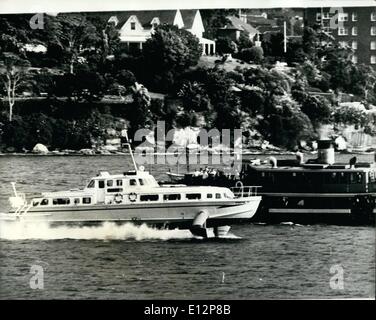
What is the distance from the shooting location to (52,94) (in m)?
13.3

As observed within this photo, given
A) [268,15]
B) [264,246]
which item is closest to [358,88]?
[268,15]

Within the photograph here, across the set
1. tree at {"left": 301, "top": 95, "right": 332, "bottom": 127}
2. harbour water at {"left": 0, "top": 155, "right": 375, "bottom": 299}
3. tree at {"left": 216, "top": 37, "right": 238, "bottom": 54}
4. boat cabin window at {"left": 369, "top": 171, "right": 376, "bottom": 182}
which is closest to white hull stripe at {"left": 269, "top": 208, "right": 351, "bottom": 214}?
harbour water at {"left": 0, "top": 155, "right": 375, "bottom": 299}

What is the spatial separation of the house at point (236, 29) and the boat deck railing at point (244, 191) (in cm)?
184

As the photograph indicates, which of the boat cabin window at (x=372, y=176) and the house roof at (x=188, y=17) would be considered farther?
the boat cabin window at (x=372, y=176)

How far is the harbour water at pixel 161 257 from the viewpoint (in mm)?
12305

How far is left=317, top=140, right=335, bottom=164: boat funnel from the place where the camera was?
13258mm

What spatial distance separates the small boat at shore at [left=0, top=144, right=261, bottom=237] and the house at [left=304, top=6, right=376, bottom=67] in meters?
2.14

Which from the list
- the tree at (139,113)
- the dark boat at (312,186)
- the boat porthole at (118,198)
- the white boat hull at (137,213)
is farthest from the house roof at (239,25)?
the boat porthole at (118,198)

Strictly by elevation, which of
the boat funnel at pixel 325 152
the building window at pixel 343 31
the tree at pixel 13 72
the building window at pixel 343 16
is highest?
the building window at pixel 343 16

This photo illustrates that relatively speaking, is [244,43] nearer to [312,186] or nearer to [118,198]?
[312,186]

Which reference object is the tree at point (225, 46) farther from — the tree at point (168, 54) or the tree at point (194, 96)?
the tree at point (194, 96)

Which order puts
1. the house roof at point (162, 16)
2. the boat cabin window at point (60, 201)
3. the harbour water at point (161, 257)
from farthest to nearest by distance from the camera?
1. the boat cabin window at point (60, 201)
2. the house roof at point (162, 16)
3. the harbour water at point (161, 257)

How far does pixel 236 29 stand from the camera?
12.9 metres
